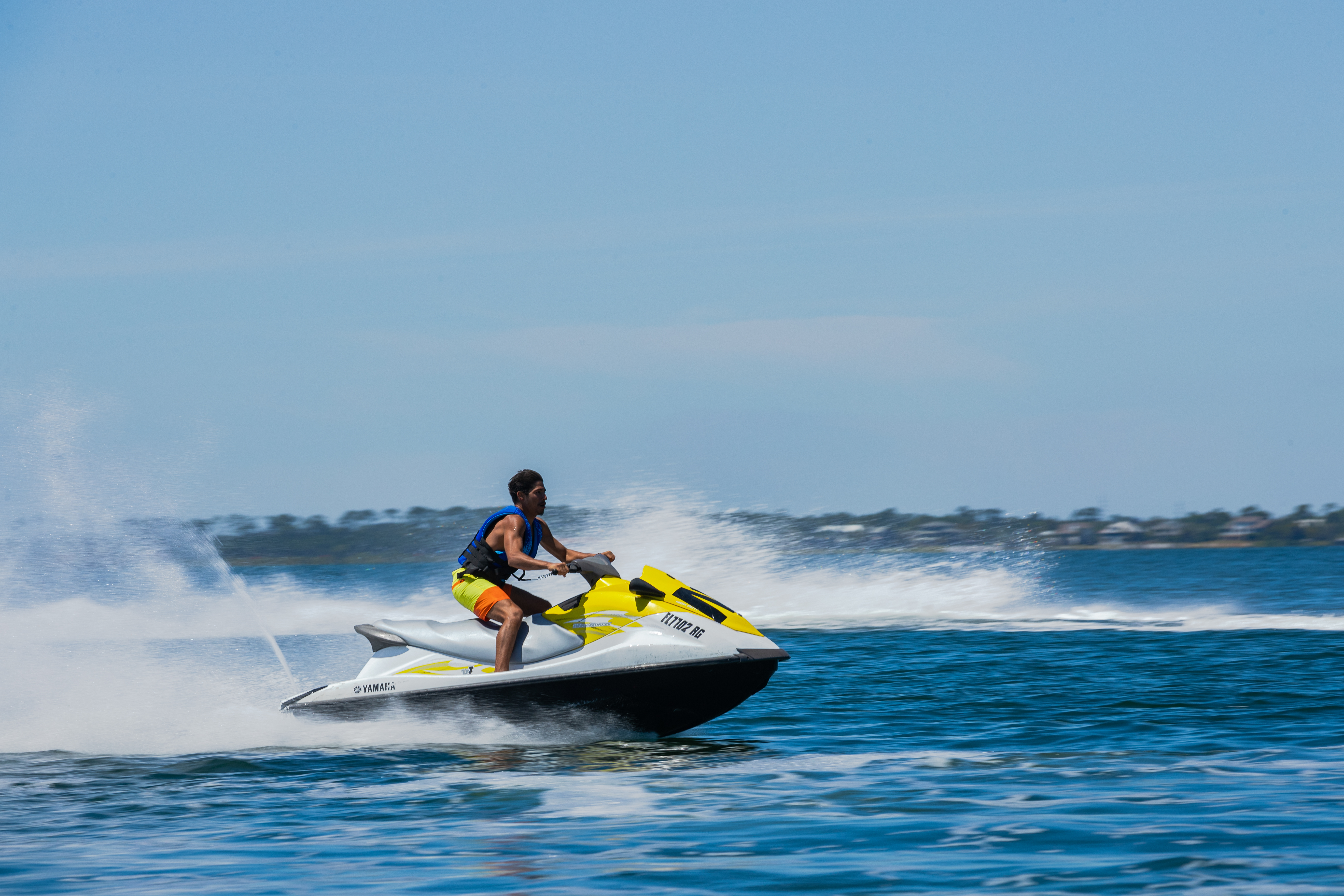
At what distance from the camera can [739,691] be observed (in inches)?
339

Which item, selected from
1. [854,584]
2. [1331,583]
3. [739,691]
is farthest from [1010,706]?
[1331,583]

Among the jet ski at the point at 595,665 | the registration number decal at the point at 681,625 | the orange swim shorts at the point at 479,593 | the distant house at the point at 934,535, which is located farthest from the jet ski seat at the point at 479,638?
the distant house at the point at 934,535

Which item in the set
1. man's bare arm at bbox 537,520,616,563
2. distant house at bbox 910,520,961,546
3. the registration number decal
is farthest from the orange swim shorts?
distant house at bbox 910,520,961,546

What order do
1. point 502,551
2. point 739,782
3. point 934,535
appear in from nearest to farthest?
1. point 739,782
2. point 502,551
3. point 934,535

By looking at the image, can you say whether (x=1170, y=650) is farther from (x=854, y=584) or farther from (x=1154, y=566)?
(x=1154, y=566)

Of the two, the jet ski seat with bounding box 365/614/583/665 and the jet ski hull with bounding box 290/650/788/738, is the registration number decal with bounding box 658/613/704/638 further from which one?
the jet ski seat with bounding box 365/614/583/665

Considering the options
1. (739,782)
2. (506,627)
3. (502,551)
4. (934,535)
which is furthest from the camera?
(934,535)

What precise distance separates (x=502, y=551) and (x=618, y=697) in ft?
3.91

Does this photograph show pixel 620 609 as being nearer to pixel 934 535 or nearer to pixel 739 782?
pixel 739 782

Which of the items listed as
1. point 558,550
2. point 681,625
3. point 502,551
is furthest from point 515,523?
point 681,625

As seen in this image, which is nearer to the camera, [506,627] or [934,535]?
[506,627]

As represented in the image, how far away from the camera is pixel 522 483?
845 cm

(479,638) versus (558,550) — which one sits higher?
(558,550)

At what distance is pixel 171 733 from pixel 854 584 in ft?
74.4
